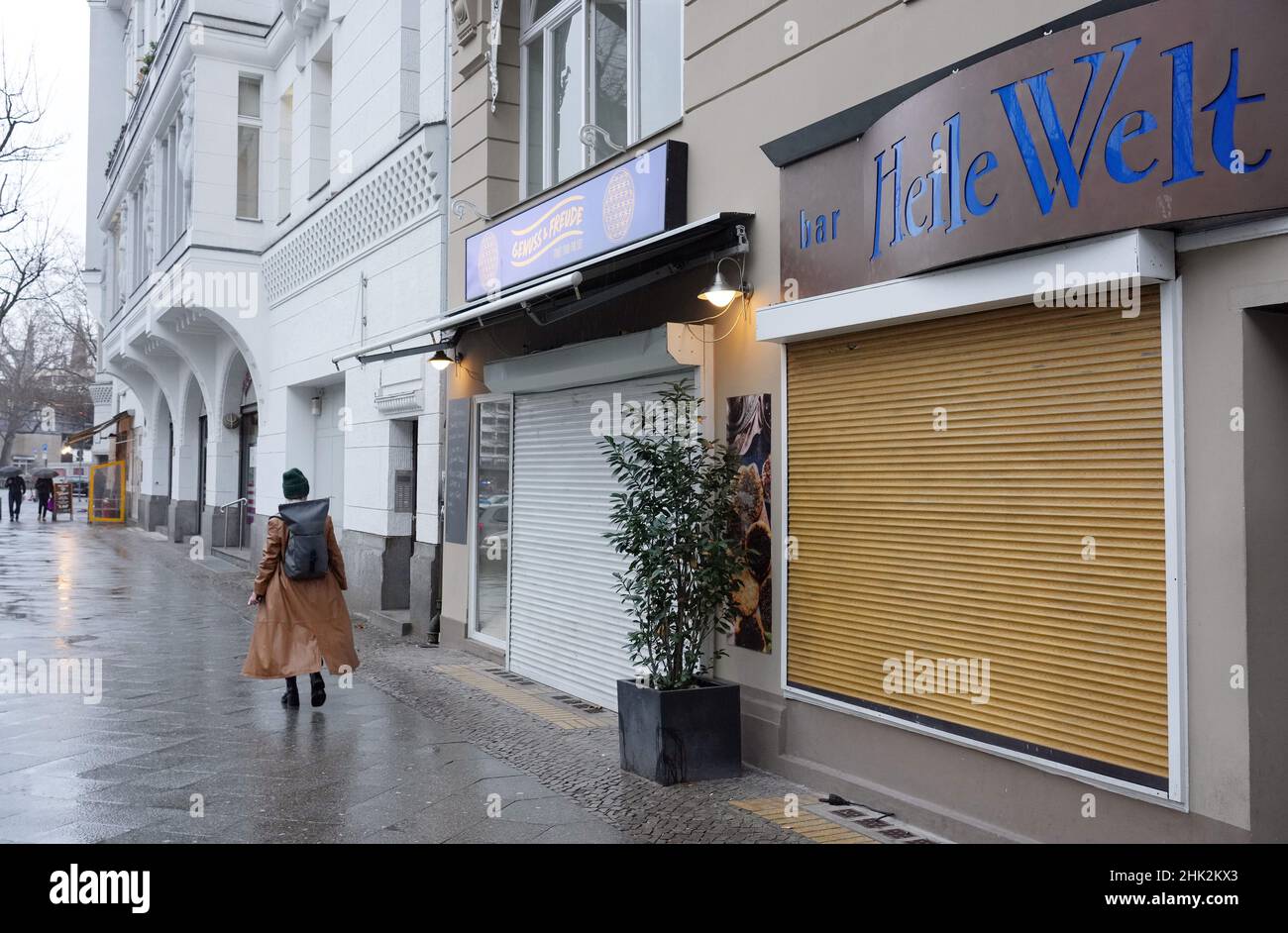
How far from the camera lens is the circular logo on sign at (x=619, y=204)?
8.13m

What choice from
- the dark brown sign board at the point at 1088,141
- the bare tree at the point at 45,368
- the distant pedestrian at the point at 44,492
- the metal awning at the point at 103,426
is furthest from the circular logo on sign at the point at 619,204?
the bare tree at the point at 45,368

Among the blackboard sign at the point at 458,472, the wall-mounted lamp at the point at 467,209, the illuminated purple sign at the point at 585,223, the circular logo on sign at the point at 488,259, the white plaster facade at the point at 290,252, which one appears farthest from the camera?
the white plaster facade at the point at 290,252

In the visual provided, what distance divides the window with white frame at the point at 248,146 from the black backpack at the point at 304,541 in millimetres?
12949

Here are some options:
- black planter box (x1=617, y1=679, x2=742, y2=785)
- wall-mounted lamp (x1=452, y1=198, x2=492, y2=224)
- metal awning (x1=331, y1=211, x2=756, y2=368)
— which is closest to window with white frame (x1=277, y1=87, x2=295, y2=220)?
wall-mounted lamp (x1=452, y1=198, x2=492, y2=224)

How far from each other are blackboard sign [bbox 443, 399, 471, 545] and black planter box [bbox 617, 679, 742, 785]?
482cm

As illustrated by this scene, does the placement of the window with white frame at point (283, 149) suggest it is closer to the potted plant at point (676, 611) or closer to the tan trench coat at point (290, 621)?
the tan trench coat at point (290, 621)

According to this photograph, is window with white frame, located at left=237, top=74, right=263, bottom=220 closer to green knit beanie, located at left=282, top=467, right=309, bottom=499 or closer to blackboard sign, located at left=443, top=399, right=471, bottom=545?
blackboard sign, located at left=443, top=399, right=471, bottom=545

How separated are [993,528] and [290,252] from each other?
569 inches

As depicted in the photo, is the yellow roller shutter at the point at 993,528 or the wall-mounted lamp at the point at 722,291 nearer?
the yellow roller shutter at the point at 993,528

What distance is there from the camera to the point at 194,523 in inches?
1046

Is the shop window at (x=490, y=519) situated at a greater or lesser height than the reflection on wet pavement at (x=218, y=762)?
greater

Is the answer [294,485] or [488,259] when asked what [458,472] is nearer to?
[488,259]

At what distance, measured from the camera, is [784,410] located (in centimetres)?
664

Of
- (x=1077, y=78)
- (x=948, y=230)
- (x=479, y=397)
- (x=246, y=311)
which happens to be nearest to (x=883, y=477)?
(x=948, y=230)
